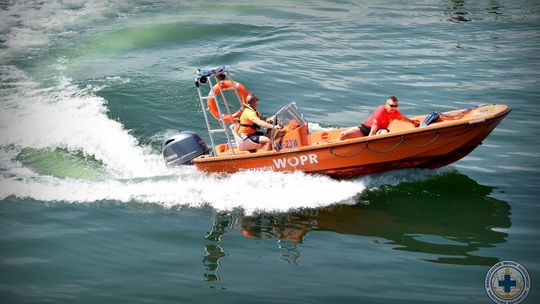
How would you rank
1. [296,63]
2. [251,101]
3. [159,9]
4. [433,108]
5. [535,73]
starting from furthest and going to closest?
[159,9] → [296,63] → [535,73] → [433,108] → [251,101]

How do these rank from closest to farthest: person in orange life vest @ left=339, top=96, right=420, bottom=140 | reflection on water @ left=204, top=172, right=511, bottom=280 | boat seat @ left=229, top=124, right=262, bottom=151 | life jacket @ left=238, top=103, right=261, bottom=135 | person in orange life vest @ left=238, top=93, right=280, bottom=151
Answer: reflection on water @ left=204, top=172, right=511, bottom=280 < person in orange life vest @ left=339, top=96, right=420, bottom=140 < person in orange life vest @ left=238, top=93, right=280, bottom=151 < life jacket @ left=238, top=103, right=261, bottom=135 < boat seat @ left=229, top=124, right=262, bottom=151

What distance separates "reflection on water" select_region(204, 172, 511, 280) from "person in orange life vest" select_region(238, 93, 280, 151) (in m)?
1.70

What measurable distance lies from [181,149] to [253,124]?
1487 millimetres

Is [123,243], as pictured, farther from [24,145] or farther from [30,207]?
[24,145]

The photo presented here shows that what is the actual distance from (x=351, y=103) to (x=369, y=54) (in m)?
5.03

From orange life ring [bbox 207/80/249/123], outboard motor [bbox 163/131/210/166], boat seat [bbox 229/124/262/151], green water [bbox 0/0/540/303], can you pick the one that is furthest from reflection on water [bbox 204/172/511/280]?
orange life ring [bbox 207/80/249/123]

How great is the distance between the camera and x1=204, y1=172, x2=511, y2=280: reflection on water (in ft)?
31.2

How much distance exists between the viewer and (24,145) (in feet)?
46.9

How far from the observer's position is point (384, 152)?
36.5 feet

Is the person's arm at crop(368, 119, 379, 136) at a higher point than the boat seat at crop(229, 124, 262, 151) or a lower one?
lower

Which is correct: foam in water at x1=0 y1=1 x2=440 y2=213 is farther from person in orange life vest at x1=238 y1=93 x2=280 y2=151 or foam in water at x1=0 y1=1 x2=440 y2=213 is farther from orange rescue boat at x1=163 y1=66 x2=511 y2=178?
person in orange life vest at x1=238 y1=93 x2=280 y2=151

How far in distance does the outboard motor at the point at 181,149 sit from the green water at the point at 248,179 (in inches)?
9.0

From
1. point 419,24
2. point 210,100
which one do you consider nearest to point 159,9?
point 419,24

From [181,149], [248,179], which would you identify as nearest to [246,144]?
[248,179]
